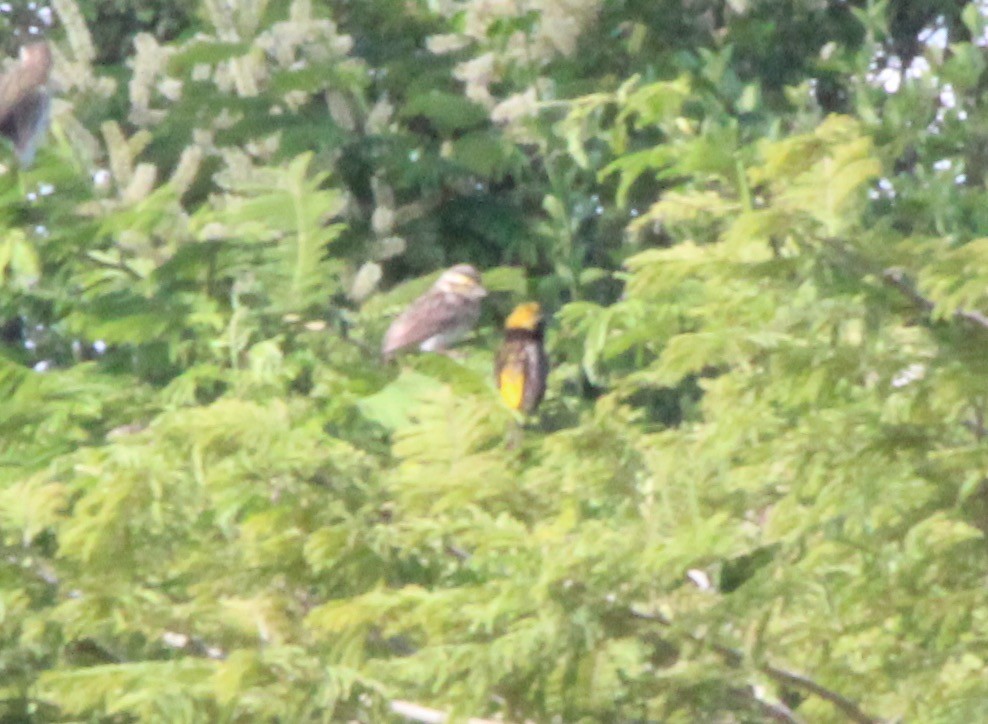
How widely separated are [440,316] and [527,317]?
1.24 feet

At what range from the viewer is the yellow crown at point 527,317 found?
20.7 ft

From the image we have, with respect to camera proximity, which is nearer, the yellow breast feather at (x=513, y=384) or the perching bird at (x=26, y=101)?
the yellow breast feather at (x=513, y=384)

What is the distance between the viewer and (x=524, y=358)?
6094 mm

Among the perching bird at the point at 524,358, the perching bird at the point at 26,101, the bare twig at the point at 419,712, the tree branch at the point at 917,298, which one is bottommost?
the perching bird at the point at 524,358

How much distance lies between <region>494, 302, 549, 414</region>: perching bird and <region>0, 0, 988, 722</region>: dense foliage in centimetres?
11

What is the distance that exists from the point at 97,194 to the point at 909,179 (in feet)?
8.61

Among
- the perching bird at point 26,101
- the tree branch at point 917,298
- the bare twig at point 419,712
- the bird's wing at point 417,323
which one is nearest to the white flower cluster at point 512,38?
the bird's wing at point 417,323

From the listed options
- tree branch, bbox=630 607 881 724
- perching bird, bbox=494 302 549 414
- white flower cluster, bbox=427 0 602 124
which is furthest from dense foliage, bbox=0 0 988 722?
white flower cluster, bbox=427 0 602 124

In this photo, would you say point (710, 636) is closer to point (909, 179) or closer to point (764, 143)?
point (764, 143)

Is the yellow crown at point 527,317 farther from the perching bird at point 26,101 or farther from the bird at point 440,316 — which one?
the perching bird at point 26,101

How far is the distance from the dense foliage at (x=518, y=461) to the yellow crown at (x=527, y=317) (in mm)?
169

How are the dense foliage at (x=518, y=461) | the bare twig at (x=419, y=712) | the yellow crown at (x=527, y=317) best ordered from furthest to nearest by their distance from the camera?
the yellow crown at (x=527, y=317) → the bare twig at (x=419, y=712) → the dense foliage at (x=518, y=461)

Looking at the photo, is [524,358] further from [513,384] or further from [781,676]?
[781,676]

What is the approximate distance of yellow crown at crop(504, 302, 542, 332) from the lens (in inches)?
249
